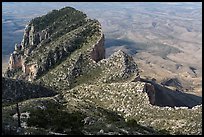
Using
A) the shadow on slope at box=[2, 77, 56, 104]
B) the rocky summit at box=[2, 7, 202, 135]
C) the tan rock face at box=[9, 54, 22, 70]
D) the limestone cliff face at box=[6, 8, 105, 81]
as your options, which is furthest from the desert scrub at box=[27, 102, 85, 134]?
the tan rock face at box=[9, 54, 22, 70]

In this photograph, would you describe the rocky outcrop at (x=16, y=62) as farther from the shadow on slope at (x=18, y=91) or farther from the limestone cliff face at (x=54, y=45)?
the shadow on slope at (x=18, y=91)

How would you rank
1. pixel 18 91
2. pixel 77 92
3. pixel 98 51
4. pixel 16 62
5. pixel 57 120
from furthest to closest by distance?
pixel 16 62, pixel 98 51, pixel 77 92, pixel 18 91, pixel 57 120

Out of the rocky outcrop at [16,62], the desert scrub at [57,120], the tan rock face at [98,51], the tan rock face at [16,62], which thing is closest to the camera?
the desert scrub at [57,120]

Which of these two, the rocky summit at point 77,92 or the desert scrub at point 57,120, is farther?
the rocky summit at point 77,92

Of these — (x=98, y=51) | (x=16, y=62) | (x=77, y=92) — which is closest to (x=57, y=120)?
(x=77, y=92)

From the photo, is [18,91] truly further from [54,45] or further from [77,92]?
[54,45]

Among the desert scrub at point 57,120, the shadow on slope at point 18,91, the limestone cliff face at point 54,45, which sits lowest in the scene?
the limestone cliff face at point 54,45

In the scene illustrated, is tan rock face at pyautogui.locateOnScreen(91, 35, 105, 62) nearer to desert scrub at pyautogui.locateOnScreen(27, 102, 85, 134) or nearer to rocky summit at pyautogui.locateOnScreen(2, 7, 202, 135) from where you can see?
rocky summit at pyautogui.locateOnScreen(2, 7, 202, 135)

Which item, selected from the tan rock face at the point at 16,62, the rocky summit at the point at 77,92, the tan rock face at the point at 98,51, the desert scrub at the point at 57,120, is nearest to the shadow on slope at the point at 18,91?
the rocky summit at the point at 77,92
